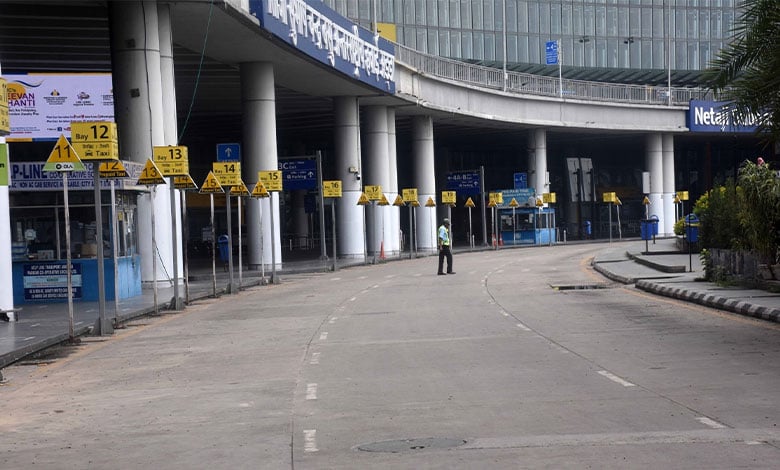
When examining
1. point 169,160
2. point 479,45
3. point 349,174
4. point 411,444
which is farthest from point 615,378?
point 479,45

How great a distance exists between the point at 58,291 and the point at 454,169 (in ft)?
228

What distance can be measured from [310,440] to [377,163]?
50902 millimetres

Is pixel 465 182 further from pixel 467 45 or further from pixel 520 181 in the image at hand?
pixel 467 45

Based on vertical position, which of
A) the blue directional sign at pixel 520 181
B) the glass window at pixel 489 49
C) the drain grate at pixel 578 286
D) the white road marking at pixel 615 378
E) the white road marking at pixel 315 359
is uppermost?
the glass window at pixel 489 49

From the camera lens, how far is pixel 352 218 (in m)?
56.1

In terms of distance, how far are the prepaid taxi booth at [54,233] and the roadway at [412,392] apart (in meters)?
5.67

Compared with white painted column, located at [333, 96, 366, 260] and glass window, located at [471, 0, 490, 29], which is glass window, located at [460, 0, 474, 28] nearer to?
glass window, located at [471, 0, 490, 29]

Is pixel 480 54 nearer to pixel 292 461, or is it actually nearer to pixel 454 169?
pixel 454 169

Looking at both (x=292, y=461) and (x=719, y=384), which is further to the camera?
(x=719, y=384)

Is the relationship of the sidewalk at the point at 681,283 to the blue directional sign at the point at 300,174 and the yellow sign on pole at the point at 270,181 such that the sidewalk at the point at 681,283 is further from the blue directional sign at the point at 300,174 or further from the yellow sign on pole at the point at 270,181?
the blue directional sign at the point at 300,174

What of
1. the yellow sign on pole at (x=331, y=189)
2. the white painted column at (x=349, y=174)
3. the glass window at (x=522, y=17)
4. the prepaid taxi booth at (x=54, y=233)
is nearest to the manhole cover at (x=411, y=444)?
the prepaid taxi booth at (x=54, y=233)

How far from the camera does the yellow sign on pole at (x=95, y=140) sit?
20.9m

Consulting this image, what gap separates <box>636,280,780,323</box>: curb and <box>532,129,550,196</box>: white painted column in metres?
48.9

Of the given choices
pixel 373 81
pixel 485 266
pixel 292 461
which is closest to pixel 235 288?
pixel 485 266
